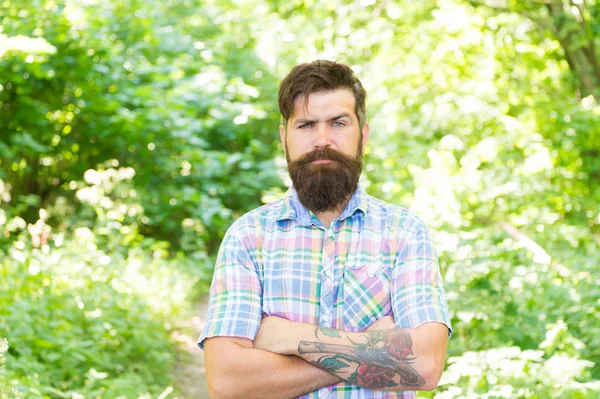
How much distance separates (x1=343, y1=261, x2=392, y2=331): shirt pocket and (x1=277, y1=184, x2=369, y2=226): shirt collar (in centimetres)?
22

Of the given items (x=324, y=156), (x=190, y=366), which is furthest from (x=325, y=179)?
(x=190, y=366)

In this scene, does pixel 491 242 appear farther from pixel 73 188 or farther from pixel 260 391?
pixel 73 188

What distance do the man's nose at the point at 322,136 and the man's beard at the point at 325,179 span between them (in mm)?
23

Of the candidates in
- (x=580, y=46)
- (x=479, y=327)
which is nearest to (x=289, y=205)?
(x=479, y=327)

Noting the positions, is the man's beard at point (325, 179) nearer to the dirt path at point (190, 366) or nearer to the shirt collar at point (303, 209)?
the shirt collar at point (303, 209)

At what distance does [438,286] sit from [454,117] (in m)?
6.58

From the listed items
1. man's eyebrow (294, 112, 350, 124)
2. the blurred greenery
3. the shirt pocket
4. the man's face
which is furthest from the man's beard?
the blurred greenery

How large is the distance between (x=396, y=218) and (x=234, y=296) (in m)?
0.68

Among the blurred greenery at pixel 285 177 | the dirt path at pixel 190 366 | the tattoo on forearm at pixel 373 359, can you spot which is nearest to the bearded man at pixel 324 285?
the tattoo on forearm at pixel 373 359

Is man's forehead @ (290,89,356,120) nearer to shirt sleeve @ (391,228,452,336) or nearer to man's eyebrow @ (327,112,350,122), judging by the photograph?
man's eyebrow @ (327,112,350,122)

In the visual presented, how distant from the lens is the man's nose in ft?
8.68

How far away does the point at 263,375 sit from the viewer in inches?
94.0

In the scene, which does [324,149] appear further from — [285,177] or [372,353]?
[285,177]

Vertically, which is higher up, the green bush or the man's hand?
the green bush
